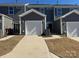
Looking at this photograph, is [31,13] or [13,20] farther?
[13,20]

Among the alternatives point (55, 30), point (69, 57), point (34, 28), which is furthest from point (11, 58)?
point (55, 30)

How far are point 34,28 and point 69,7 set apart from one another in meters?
11.3

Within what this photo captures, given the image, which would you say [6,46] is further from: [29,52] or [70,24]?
[70,24]

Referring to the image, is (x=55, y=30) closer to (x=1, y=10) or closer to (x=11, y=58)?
(x=1, y=10)

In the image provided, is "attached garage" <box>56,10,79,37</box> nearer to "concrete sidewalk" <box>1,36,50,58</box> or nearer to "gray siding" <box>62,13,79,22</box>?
"gray siding" <box>62,13,79,22</box>

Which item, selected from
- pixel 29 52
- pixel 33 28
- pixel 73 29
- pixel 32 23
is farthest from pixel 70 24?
pixel 29 52

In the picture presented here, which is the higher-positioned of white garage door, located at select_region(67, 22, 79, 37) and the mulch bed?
the mulch bed

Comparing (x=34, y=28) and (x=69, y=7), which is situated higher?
(x=69, y=7)

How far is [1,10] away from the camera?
42656mm

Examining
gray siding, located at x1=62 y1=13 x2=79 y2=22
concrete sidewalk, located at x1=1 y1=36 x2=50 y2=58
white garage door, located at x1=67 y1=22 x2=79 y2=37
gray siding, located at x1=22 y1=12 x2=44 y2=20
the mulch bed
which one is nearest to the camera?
concrete sidewalk, located at x1=1 y1=36 x2=50 y2=58

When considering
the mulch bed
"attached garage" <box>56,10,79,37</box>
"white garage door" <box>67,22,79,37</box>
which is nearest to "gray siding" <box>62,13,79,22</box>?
"attached garage" <box>56,10,79,37</box>

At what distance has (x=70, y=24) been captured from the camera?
112 ft

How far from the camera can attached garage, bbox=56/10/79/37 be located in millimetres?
33781

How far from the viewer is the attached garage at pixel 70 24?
33.8m
